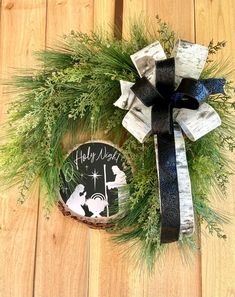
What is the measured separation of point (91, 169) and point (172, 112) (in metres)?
0.25

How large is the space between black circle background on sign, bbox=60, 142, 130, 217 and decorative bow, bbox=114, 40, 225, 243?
0.09 metres

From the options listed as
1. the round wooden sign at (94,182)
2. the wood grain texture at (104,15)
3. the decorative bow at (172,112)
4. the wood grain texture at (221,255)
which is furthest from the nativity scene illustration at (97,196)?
the wood grain texture at (104,15)

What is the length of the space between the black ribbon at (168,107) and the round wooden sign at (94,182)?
13cm

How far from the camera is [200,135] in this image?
983mm

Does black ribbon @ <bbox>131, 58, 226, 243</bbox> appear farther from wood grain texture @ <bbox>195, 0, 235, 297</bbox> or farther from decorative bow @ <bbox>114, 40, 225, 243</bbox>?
wood grain texture @ <bbox>195, 0, 235, 297</bbox>

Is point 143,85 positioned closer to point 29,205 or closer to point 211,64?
point 211,64

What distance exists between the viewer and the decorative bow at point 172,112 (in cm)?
95

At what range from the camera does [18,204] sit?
113 cm

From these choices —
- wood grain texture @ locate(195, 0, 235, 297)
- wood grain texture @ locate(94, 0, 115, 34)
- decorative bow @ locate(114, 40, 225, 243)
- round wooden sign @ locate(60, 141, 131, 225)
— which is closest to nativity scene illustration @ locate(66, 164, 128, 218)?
round wooden sign @ locate(60, 141, 131, 225)

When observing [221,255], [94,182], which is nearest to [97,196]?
[94,182]

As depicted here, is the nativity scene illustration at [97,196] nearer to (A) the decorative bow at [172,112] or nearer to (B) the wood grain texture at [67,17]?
(A) the decorative bow at [172,112]

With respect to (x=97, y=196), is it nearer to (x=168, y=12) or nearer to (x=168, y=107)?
(x=168, y=107)

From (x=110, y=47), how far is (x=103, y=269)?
1.82 feet

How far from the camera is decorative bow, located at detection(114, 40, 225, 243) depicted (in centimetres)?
95
